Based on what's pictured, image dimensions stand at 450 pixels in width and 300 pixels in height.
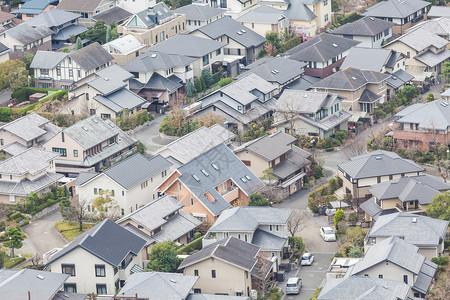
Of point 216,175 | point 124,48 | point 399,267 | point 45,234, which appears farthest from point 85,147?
point 399,267

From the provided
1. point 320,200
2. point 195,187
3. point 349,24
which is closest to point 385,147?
point 320,200

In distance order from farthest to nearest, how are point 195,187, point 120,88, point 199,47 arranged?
point 199,47 < point 120,88 < point 195,187

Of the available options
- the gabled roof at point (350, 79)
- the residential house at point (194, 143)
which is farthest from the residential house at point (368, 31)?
the residential house at point (194, 143)

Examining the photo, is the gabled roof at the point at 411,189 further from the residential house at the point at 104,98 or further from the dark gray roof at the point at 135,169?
the residential house at the point at 104,98

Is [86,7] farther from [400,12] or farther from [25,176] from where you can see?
[25,176]

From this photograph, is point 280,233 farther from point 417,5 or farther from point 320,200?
point 417,5
